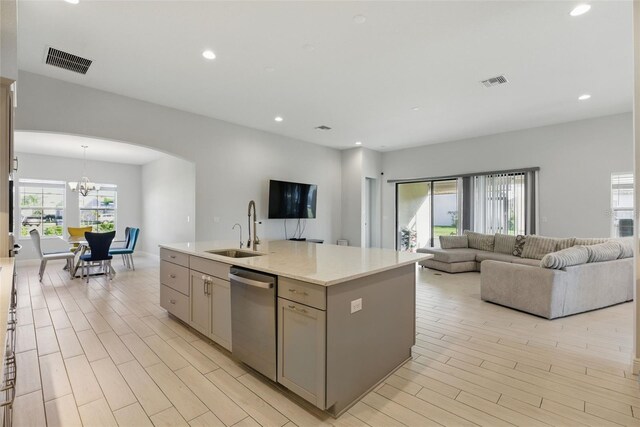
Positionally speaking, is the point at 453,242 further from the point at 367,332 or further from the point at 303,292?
the point at 303,292

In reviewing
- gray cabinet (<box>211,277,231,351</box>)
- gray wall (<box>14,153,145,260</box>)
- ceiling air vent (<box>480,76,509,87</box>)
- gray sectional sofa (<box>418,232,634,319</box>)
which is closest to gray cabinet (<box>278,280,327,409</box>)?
gray cabinet (<box>211,277,231,351</box>)

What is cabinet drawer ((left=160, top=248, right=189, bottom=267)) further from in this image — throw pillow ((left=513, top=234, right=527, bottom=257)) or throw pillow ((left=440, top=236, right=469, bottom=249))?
throw pillow ((left=513, top=234, right=527, bottom=257))

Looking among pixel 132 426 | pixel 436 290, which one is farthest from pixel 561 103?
pixel 132 426

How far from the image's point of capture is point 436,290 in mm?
4848

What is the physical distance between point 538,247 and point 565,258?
2234 millimetres

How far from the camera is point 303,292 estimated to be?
1893 millimetres

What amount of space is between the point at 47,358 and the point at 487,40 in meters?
5.25

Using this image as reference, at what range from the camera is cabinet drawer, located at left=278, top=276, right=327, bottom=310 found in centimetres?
180

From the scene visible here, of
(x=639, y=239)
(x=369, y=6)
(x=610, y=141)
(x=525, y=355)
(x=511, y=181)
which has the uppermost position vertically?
(x=369, y=6)

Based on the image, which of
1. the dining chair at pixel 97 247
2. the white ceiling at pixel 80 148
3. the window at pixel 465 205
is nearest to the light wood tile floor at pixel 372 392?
the dining chair at pixel 97 247

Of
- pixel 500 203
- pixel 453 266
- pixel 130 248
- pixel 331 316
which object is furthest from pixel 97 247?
pixel 500 203

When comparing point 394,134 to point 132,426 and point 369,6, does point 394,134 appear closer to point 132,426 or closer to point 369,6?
point 369,6

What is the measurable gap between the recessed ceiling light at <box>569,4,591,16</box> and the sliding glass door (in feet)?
17.4

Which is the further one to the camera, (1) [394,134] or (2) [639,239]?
(1) [394,134]
